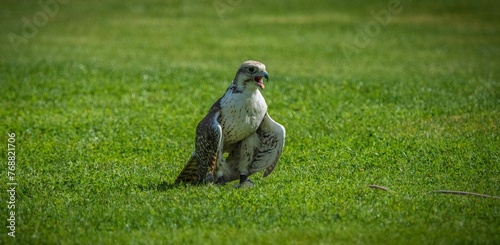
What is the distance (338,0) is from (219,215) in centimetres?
2709

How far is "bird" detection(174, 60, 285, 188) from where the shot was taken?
9727 millimetres

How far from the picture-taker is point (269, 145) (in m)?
10.3

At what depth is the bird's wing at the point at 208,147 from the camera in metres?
9.68

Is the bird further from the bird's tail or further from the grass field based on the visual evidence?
the grass field

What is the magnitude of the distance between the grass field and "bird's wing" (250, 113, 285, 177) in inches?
11.4

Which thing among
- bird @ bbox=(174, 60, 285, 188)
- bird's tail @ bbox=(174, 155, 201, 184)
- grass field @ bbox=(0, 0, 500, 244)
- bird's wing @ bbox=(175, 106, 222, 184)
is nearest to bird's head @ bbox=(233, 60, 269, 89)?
bird @ bbox=(174, 60, 285, 188)

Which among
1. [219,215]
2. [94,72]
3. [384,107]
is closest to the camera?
[219,215]

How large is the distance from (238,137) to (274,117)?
5.30 metres

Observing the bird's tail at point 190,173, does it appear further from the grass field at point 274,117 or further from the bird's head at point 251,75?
the bird's head at point 251,75

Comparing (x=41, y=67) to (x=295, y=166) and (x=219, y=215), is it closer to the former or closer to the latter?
(x=295, y=166)

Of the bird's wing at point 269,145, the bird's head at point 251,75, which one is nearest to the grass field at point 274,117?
the bird's wing at point 269,145

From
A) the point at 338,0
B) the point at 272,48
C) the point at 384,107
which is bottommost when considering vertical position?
the point at 384,107

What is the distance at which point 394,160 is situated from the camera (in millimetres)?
11359

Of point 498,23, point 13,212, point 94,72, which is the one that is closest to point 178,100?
point 94,72
